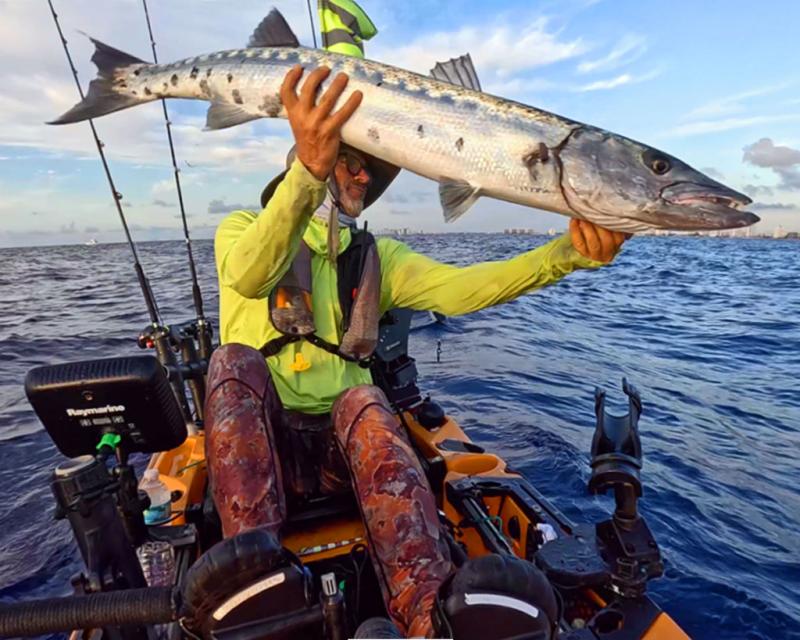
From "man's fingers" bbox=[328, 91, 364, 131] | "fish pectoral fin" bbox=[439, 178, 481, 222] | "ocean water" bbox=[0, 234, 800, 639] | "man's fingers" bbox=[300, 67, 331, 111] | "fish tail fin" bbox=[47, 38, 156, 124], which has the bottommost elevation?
"ocean water" bbox=[0, 234, 800, 639]

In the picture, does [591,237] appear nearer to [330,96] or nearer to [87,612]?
[330,96]

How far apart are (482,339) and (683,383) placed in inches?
205

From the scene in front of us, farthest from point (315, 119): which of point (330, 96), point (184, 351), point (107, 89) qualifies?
point (184, 351)

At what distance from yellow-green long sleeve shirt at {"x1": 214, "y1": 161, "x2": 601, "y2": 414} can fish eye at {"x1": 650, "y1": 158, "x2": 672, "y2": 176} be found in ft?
1.82

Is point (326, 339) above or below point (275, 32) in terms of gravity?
below

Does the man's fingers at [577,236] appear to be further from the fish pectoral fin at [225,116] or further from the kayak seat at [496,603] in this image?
the fish pectoral fin at [225,116]

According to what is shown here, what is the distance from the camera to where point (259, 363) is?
3174 mm

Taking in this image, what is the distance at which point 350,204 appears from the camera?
12.2 ft

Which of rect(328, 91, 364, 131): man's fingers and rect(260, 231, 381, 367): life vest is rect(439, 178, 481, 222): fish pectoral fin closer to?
rect(328, 91, 364, 131): man's fingers

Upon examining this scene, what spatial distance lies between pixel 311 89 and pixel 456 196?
3.13ft

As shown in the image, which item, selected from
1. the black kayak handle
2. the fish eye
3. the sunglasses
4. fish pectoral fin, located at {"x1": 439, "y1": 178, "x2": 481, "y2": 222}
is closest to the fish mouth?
the fish eye

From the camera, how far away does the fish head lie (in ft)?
8.34

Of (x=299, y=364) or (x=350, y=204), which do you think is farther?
(x=350, y=204)

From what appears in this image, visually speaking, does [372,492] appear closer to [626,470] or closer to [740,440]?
[626,470]
